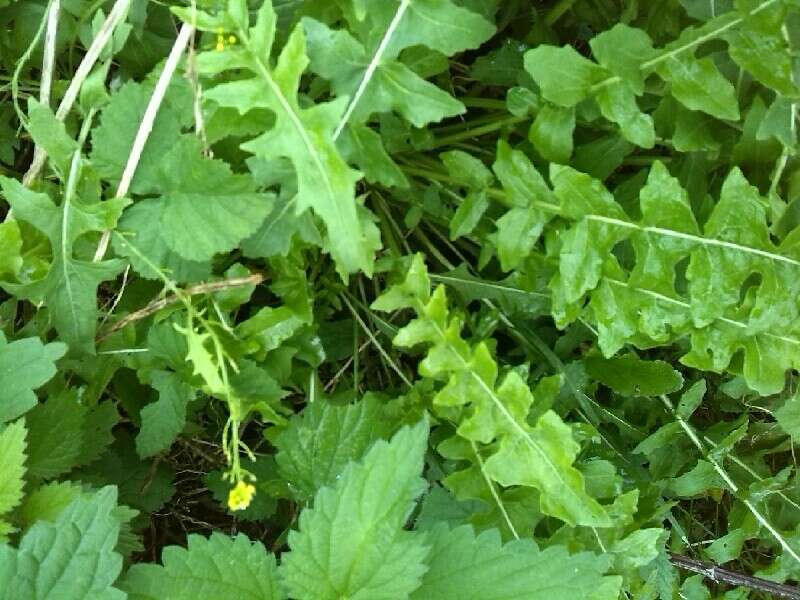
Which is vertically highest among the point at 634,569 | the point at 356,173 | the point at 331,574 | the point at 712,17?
the point at 712,17

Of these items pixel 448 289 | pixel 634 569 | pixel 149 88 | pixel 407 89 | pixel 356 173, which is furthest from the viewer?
pixel 448 289

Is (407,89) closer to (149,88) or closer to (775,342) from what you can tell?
(149,88)

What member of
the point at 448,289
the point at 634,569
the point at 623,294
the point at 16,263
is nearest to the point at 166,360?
the point at 16,263

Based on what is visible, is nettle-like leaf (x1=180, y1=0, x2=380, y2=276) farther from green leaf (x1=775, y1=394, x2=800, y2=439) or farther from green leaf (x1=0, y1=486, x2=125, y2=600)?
green leaf (x1=775, y1=394, x2=800, y2=439)

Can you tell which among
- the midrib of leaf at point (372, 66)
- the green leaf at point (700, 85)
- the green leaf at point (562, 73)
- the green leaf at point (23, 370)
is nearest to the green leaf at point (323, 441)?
the green leaf at point (23, 370)

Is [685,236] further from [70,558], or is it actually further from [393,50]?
[70,558]

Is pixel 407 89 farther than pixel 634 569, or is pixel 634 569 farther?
pixel 634 569

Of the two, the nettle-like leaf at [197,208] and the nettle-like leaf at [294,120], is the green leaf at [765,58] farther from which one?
the nettle-like leaf at [197,208]

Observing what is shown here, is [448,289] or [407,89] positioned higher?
[407,89]
